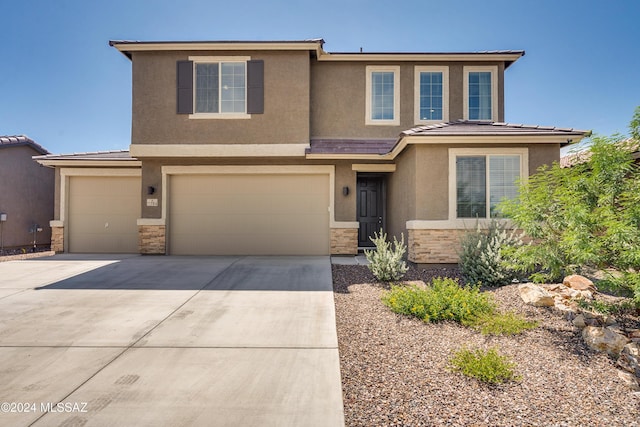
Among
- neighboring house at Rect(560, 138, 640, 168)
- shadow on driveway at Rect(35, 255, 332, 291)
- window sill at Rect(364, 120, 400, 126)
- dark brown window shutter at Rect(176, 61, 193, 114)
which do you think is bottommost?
shadow on driveway at Rect(35, 255, 332, 291)

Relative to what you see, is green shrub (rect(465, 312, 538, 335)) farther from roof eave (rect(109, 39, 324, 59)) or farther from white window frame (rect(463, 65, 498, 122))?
roof eave (rect(109, 39, 324, 59))

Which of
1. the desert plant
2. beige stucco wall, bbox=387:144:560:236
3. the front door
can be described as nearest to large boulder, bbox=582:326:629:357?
the desert plant

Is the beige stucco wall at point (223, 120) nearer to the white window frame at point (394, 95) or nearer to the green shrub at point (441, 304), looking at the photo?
the white window frame at point (394, 95)

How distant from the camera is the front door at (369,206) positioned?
459 inches

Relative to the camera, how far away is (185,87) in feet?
32.6

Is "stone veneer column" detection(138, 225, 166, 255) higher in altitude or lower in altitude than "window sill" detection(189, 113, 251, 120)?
lower

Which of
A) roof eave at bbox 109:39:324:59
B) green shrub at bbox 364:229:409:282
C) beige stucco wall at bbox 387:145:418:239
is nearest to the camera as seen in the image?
green shrub at bbox 364:229:409:282

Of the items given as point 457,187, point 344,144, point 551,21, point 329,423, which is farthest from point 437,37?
point 329,423

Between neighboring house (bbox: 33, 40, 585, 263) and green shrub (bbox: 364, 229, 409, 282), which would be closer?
green shrub (bbox: 364, 229, 409, 282)

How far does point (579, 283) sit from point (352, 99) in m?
7.66

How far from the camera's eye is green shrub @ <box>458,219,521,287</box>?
6.32m

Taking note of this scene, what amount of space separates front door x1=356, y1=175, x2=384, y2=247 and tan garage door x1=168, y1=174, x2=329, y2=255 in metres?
1.63

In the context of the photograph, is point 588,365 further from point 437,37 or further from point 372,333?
point 437,37

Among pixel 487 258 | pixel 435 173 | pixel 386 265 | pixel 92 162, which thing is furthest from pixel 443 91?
pixel 92 162
